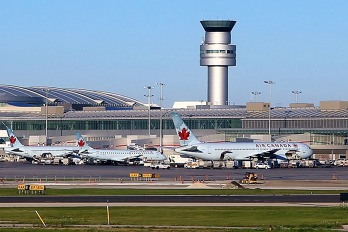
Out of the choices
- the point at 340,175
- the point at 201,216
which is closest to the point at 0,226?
the point at 201,216

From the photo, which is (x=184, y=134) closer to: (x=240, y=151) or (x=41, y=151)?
(x=240, y=151)

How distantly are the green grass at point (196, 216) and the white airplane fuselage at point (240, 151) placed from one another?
284 ft

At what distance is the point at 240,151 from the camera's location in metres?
164

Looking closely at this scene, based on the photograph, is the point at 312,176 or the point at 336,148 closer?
the point at 312,176

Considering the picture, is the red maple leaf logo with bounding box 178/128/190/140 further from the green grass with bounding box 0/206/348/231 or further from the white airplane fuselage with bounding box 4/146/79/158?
Result: the green grass with bounding box 0/206/348/231

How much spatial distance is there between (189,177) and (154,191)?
30.2m

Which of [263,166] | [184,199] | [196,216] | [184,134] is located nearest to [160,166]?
[184,134]

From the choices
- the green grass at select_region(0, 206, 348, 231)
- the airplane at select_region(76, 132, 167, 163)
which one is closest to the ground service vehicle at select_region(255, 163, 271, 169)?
the airplane at select_region(76, 132, 167, 163)

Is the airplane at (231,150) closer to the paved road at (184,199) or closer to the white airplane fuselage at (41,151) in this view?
the white airplane fuselage at (41,151)

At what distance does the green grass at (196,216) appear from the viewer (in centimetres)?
6438

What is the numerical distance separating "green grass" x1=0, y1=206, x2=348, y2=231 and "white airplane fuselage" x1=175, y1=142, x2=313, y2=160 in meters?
86.5

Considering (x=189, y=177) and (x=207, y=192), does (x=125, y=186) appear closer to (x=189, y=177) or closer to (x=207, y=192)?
(x=207, y=192)

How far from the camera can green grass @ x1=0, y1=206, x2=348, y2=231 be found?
64375 mm

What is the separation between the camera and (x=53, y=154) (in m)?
188
